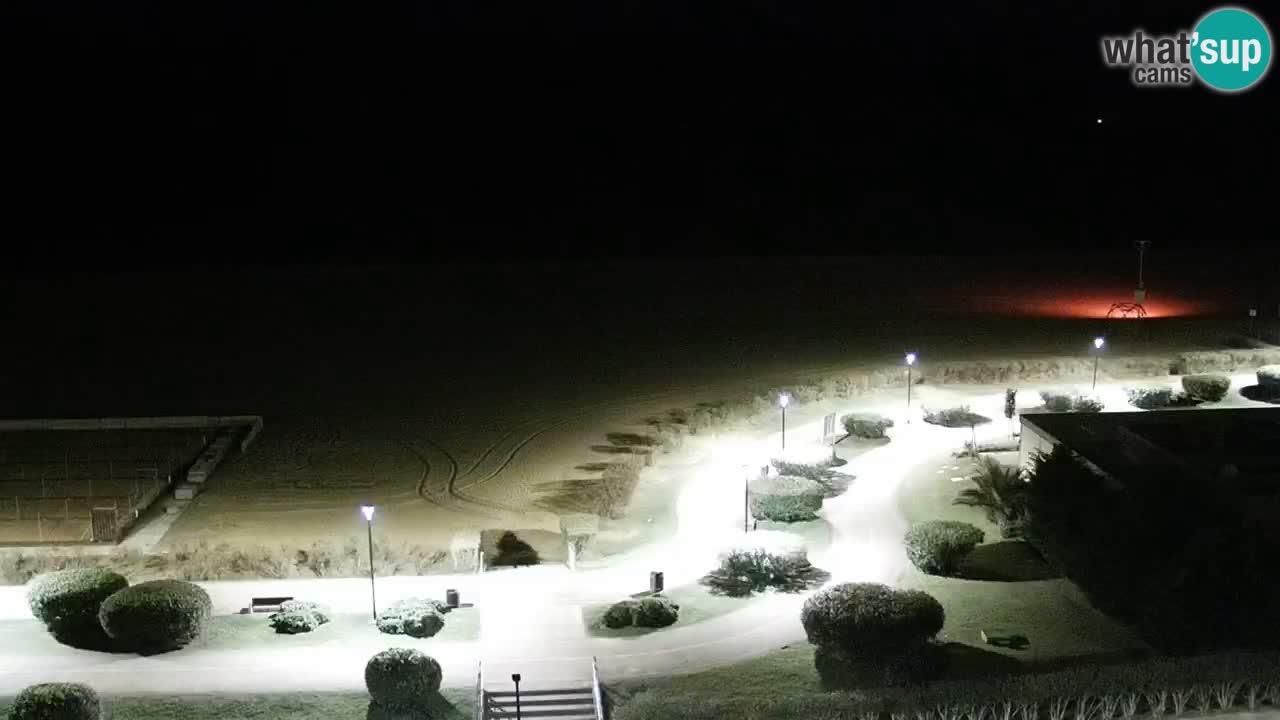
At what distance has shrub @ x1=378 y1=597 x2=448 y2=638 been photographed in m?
24.1

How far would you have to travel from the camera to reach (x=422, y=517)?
32.8 metres

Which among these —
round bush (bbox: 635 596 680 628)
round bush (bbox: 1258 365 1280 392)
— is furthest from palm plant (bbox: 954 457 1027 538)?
round bush (bbox: 1258 365 1280 392)

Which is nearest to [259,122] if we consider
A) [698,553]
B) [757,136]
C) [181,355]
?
[757,136]

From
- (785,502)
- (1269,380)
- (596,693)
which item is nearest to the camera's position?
(596,693)

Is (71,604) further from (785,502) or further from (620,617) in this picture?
(785,502)

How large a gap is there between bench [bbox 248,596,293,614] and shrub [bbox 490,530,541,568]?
16.9 ft

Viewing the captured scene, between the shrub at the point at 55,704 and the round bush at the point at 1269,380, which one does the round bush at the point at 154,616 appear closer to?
A: the shrub at the point at 55,704

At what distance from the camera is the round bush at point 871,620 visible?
2191cm

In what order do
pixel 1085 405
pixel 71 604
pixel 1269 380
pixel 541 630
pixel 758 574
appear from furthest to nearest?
pixel 1269 380 → pixel 1085 405 → pixel 758 574 → pixel 541 630 → pixel 71 604

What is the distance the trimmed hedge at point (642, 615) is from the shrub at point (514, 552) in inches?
175

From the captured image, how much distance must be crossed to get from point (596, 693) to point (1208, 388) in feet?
99.1

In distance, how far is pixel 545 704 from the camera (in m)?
21.5

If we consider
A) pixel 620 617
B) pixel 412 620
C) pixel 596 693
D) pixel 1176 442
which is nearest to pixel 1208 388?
pixel 1176 442

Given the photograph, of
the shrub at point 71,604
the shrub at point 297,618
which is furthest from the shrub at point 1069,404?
the shrub at point 71,604
